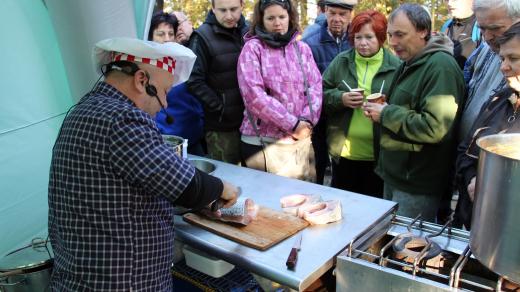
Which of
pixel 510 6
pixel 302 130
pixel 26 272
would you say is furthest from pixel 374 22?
pixel 26 272

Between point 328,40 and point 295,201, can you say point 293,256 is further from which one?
point 328,40

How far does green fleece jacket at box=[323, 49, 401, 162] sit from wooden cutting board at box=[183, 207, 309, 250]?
1332mm

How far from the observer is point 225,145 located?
3154 millimetres

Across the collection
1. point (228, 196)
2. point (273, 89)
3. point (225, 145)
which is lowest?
point (225, 145)

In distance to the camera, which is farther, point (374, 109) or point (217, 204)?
point (374, 109)

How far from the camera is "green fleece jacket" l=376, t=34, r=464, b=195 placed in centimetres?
227

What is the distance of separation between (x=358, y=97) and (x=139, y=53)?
65.6 inches

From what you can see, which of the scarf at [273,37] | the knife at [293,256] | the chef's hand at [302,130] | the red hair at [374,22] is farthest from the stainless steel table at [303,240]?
the red hair at [374,22]

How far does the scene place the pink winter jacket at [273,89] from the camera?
2.81 m

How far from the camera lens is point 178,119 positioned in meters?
3.08

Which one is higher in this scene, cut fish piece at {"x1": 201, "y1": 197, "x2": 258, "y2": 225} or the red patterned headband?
the red patterned headband

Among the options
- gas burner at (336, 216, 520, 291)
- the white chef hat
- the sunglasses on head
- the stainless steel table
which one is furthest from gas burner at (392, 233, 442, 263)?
the sunglasses on head

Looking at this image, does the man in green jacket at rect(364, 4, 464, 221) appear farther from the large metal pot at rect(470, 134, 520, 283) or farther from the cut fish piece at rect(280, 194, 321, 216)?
the large metal pot at rect(470, 134, 520, 283)

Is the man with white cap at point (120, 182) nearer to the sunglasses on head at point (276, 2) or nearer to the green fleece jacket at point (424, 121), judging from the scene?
the green fleece jacket at point (424, 121)
